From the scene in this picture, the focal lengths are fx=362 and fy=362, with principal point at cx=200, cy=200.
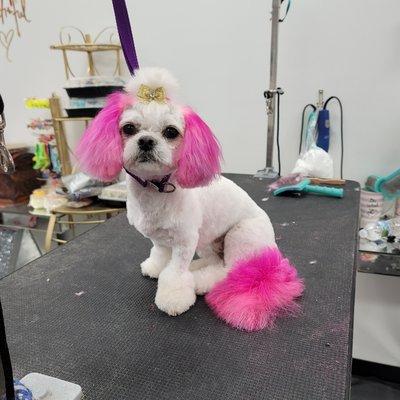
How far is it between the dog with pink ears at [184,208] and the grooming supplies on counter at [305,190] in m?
0.58

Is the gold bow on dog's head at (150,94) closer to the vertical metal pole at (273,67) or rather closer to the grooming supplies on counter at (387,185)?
the vertical metal pole at (273,67)

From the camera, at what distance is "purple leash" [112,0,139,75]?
1.91 ft

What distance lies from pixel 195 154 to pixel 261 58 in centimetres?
115

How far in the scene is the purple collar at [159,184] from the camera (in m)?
0.62

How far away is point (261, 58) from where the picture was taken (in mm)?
1555

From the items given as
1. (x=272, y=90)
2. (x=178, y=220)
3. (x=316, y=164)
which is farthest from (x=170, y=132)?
(x=316, y=164)

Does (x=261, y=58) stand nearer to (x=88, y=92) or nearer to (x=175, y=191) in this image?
(x=88, y=92)

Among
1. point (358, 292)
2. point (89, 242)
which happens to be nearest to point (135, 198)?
point (89, 242)

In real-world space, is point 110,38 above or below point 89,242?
above

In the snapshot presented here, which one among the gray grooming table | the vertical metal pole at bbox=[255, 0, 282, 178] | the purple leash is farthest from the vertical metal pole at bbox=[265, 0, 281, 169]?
the purple leash

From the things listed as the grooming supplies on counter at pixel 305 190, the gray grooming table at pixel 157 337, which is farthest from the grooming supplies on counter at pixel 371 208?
the gray grooming table at pixel 157 337

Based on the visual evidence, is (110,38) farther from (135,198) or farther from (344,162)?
(135,198)

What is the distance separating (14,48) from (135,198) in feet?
5.81

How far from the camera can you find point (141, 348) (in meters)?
0.57
